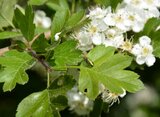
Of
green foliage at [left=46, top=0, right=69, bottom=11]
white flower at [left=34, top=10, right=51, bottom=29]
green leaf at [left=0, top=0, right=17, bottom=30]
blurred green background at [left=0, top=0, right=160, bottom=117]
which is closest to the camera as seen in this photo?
green leaf at [left=0, top=0, right=17, bottom=30]

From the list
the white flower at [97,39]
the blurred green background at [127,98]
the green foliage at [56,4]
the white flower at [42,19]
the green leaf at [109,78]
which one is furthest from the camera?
the blurred green background at [127,98]

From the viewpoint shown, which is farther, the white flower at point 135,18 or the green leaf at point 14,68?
the white flower at point 135,18

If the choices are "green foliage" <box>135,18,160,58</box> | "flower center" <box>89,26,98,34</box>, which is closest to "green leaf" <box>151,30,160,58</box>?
"green foliage" <box>135,18,160,58</box>

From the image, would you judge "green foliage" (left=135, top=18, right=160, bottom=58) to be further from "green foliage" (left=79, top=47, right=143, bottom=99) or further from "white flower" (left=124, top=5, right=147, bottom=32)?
"green foliage" (left=79, top=47, right=143, bottom=99)

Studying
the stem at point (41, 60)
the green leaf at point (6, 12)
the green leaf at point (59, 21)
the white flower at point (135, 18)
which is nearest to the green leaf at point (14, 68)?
the stem at point (41, 60)

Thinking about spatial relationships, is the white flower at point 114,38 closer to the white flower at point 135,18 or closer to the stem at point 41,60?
the white flower at point 135,18

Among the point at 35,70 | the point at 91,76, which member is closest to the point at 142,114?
the point at 35,70

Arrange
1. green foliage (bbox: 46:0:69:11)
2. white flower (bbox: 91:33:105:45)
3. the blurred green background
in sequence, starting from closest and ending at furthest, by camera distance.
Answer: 1. white flower (bbox: 91:33:105:45)
2. green foliage (bbox: 46:0:69:11)
3. the blurred green background

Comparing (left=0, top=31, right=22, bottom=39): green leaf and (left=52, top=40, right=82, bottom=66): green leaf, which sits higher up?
(left=0, top=31, right=22, bottom=39): green leaf
